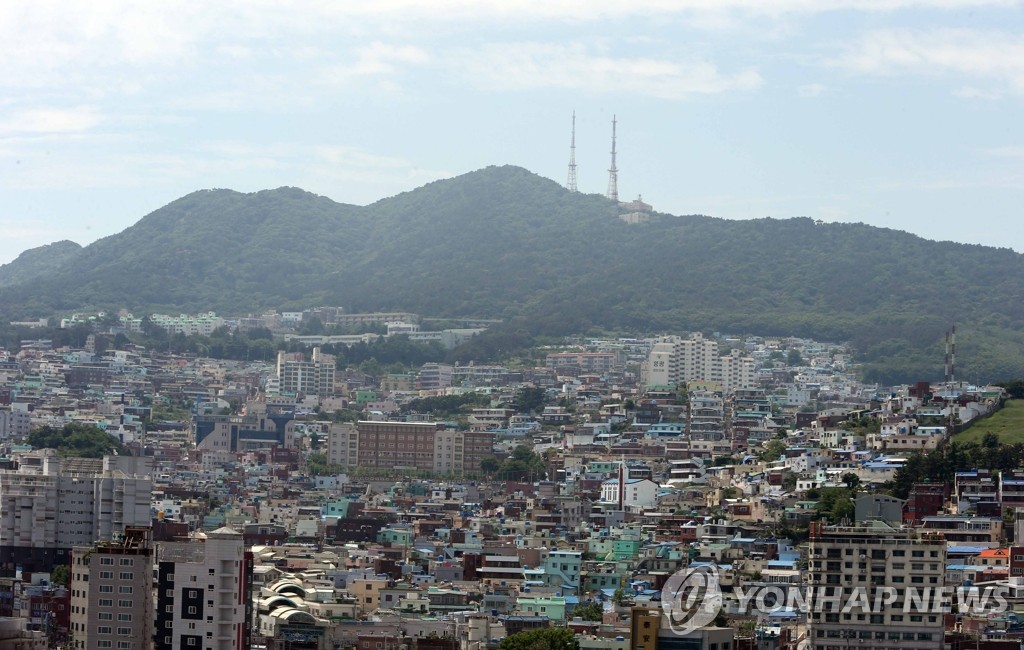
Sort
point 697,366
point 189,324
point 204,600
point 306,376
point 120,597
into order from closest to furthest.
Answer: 1. point 204,600
2. point 120,597
3. point 697,366
4. point 306,376
5. point 189,324

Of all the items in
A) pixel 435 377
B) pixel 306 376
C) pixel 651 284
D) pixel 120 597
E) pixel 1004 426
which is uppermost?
pixel 651 284

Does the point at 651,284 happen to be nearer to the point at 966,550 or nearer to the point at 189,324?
the point at 189,324

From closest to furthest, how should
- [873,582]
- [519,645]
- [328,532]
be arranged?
[873,582], [519,645], [328,532]

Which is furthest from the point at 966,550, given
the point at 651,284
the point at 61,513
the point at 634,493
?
the point at 651,284

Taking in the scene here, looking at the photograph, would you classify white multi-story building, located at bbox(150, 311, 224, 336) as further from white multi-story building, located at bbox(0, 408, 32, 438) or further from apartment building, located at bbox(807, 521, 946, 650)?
apartment building, located at bbox(807, 521, 946, 650)

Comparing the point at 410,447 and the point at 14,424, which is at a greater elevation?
the point at 14,424

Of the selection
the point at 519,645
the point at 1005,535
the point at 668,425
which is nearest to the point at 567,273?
the point at 668,425

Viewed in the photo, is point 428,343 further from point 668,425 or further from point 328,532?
point 328,532
